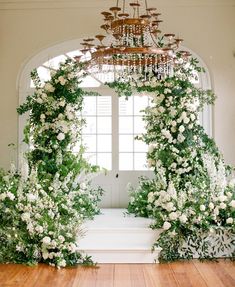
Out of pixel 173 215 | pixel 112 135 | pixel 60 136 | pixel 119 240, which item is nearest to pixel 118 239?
pixel 119 240

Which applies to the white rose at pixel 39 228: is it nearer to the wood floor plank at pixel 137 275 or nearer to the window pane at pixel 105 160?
the wood floor plank at pixel 137 275

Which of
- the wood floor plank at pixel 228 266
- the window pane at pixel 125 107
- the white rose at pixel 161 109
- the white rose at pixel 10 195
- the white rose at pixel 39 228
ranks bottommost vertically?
the wood floor plank at pixel 228 266

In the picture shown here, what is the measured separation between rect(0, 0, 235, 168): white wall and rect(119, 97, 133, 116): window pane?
4.14 ft

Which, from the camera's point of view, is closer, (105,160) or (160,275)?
(160,275)

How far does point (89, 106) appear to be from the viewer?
852 cm

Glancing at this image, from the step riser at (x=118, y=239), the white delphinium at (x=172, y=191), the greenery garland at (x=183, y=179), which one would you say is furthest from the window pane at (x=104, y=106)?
the step riser at (x=118, y=239)

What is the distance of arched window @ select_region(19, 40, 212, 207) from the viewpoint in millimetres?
8453

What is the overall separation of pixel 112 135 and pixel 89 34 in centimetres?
173

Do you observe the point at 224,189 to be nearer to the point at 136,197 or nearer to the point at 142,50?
the point at 136,197

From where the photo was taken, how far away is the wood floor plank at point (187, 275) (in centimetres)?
537

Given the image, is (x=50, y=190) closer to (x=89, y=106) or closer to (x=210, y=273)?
(x=89, y=106)

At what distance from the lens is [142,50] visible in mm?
4941

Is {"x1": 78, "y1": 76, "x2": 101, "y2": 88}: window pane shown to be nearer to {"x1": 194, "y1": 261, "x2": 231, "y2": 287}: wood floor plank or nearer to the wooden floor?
the wooden floor

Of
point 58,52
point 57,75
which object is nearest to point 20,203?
A: point 57,75
